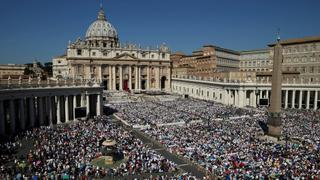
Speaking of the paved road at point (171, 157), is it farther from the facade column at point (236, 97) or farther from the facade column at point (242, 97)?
the facade column at point (236, 97)

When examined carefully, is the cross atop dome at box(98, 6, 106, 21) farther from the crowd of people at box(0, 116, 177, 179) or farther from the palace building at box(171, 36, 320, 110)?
the crowd of people at box(0, 116, 177, 179)

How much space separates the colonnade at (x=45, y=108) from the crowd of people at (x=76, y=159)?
5343 millimetres

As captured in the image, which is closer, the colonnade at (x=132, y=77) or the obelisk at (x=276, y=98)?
the obelisk at (x=276, y=98)

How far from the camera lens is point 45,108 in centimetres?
4556

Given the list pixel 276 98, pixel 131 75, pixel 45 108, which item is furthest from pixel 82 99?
pixel 131 75

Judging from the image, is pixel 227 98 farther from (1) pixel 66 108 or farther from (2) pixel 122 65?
(2) pixel 122 65

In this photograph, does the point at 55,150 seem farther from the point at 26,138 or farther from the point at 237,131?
the point at 237,131

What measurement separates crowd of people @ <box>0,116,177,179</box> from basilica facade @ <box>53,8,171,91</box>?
56225mm

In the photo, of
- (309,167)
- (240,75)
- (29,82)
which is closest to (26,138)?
(29,82)

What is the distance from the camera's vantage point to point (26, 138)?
108ft

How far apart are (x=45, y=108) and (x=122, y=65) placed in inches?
2128

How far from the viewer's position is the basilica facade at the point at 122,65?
299 ft

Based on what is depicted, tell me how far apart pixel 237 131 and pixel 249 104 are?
1302 inches

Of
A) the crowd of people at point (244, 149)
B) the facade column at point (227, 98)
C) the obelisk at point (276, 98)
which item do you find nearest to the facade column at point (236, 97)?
the facade column at point (227, 98)
